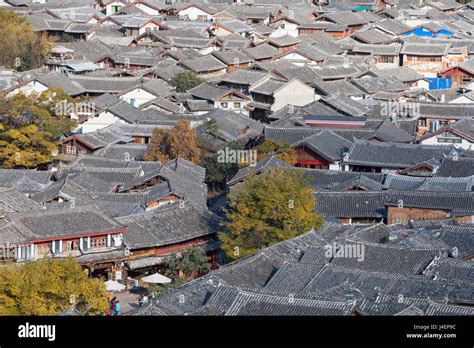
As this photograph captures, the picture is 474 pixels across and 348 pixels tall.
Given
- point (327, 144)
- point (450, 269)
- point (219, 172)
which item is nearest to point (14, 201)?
point (219, 172)

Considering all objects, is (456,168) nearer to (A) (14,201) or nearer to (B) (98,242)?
(B) (98,242)

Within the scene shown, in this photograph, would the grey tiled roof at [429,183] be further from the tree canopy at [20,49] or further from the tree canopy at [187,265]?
the tree canopy at [20,49]

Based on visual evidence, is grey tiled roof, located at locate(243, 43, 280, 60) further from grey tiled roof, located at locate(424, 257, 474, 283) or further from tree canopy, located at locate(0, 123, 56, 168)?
grey tiled roof, located at locate(424, 257, 474, 283)

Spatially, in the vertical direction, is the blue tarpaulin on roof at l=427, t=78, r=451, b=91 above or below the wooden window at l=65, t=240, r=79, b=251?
below

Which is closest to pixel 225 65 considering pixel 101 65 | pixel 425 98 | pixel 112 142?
pixel 101 65

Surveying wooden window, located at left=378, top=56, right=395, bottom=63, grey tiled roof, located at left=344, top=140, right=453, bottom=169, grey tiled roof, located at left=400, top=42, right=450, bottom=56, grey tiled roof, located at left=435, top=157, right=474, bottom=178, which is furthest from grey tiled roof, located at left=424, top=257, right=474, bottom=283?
wooden window, located at left=378, top=56, right=395, bottom=63

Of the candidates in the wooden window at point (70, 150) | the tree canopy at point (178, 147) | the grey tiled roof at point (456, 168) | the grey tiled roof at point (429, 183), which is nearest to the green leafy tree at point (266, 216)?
the grey tiled roof at point (429, 183)

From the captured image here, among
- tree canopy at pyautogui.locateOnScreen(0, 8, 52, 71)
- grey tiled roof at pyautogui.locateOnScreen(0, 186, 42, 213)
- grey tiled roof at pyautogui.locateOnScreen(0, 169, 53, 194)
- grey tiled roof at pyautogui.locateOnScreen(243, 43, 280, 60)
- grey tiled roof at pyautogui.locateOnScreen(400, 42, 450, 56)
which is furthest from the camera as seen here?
grey tiled roof at pyautogui.locateOnScreen(400, 42, 450, 56)

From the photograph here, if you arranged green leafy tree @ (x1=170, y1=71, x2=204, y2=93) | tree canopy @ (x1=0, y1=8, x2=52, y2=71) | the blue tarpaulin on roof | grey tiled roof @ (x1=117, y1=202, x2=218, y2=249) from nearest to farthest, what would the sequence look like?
1. grey tiled roof @ (x1=117, y1=202, x2=218, y2=249)
2. green leafy tree @ (x1=170, y1=71, x2=204, y2=93)
3. tree canopy @ (x1=0, y1=8, x2=52, y2=71)
4. the blue tarpaulin on roof
